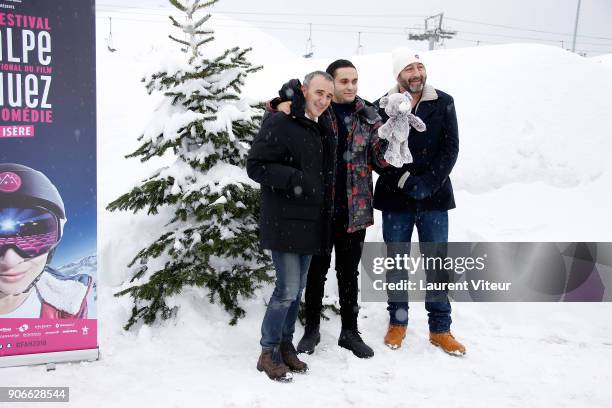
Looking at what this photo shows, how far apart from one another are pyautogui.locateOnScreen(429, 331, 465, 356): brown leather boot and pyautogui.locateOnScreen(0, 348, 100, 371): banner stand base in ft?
9.58

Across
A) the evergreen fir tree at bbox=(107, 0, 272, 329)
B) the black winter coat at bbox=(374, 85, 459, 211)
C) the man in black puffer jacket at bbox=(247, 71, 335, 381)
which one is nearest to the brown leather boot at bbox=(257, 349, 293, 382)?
the man in black puffer jacket at bbox=(247, 71, 335, 381)

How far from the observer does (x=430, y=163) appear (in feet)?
14.1

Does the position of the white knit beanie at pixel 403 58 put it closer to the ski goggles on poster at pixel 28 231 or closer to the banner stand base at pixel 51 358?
the ski goggles on poster at pixel 28 231

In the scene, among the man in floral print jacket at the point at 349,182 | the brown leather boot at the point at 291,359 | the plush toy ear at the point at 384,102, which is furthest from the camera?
the plush toy ear at the point at 384,102

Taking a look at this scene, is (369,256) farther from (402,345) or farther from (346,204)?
(346,204)

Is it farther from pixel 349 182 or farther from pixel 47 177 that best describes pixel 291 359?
pixel 47 177

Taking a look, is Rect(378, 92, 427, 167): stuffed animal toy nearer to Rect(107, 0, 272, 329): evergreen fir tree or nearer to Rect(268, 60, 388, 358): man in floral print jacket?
Rect(268, 60, 388, 358): man in floral print jacket

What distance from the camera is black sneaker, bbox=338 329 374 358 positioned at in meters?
4.20

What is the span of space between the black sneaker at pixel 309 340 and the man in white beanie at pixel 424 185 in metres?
0.66

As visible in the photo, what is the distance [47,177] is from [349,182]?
2367mm

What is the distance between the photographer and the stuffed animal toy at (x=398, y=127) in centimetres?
400

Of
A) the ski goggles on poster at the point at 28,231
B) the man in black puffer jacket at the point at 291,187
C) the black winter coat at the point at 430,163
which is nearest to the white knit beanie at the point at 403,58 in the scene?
the black winter coat at the point at 430,163

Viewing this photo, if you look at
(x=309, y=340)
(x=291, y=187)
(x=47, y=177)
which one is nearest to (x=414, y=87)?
(x=291, y=187)

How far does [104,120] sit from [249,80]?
3970 mm
